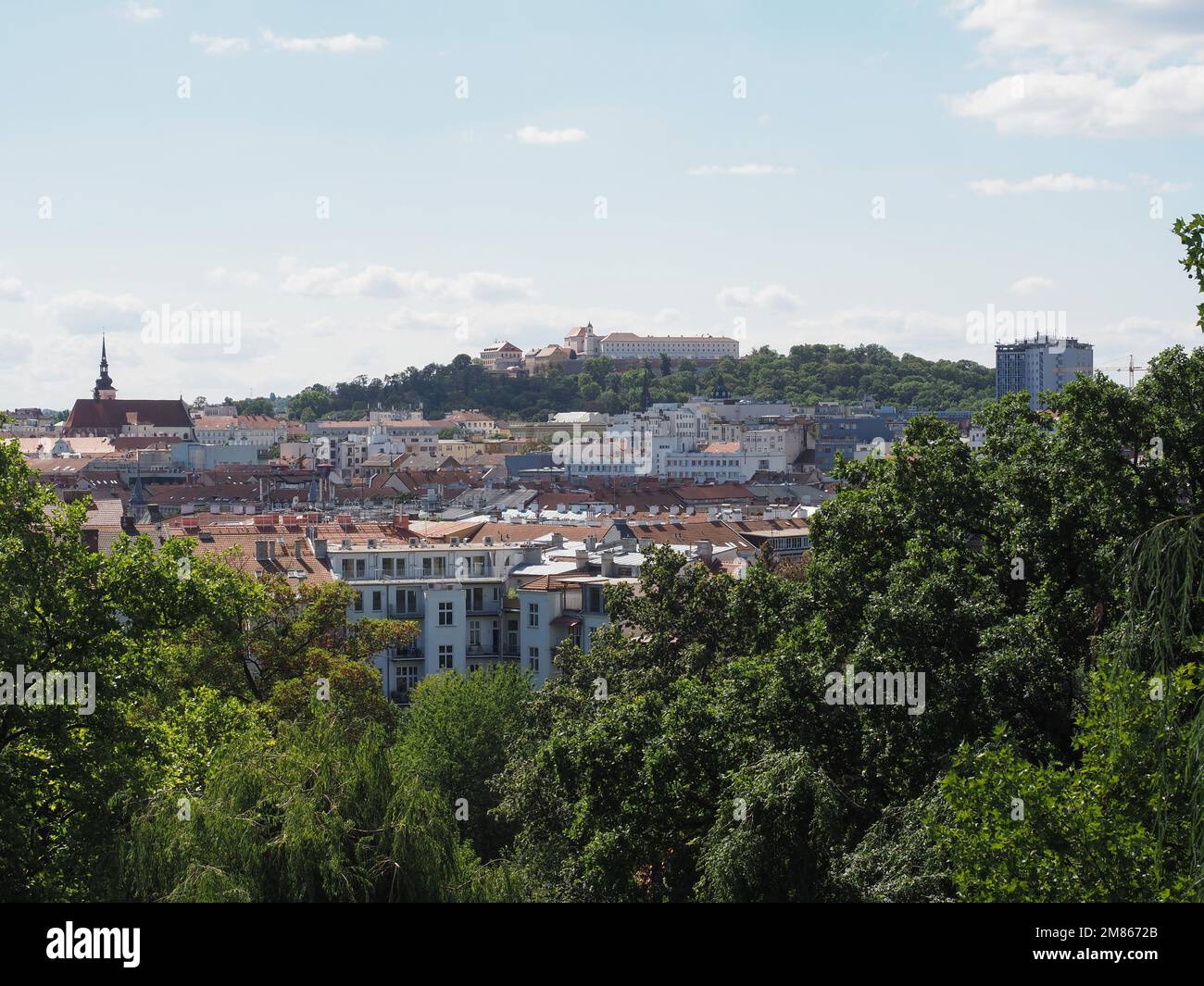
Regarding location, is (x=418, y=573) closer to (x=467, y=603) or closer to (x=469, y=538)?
(x=467, y=603)

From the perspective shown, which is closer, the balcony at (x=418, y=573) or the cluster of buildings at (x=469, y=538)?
the cluster of buildings at (x=469, y=538)

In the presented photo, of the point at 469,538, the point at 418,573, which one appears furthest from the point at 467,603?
the point at 469,538

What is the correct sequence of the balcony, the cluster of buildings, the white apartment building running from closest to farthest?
the white apartment building
the cluster of buildings
the balcony

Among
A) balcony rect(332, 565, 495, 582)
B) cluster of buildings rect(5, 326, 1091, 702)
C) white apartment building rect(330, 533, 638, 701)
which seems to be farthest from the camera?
balcony rect(332, 565, 495, 582)

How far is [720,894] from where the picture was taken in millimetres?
17359

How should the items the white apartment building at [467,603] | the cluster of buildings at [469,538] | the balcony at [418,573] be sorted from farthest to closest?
1. the balcony at [418,573]
2. the cluster of buildings at [469,538]
3. the white apartment building at [467,603]

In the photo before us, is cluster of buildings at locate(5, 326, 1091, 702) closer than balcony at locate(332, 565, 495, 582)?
Yes

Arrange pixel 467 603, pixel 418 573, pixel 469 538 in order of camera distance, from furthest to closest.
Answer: pixel 469 538
pixel 418 573
pixel 467 603

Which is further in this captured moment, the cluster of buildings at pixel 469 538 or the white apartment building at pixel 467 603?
the cluster of buildings at pixel 469 538

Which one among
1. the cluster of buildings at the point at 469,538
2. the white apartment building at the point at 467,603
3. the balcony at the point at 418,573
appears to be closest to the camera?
the white apartment building at the point at 467,603
